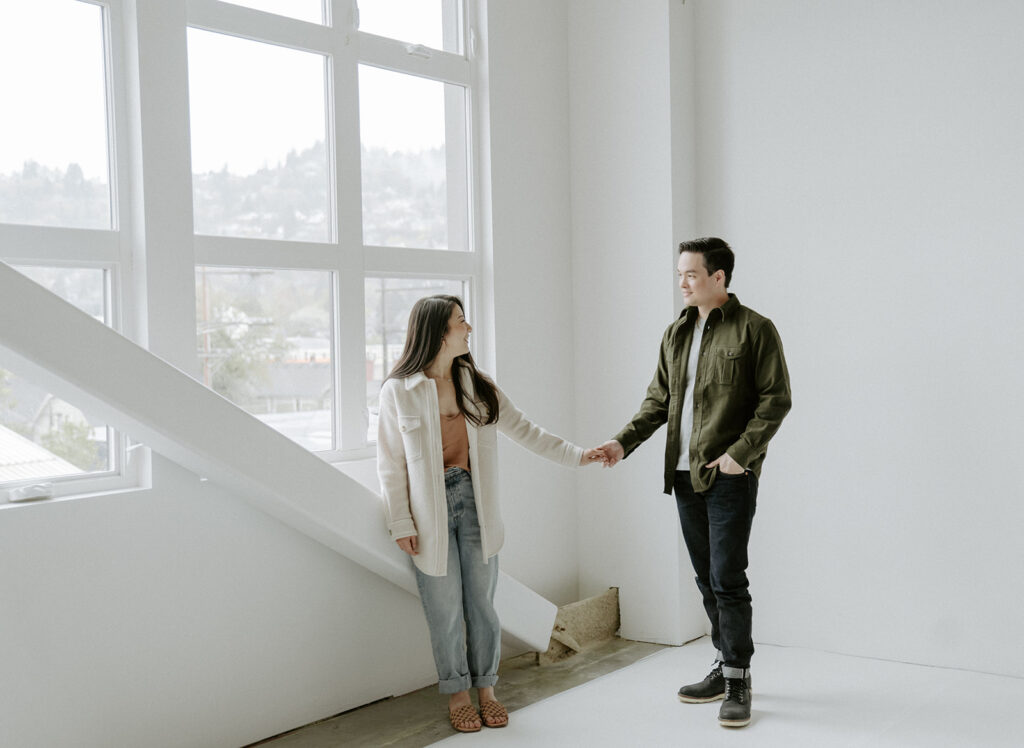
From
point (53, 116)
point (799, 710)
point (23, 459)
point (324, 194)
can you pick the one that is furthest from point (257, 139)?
point (799, 710)

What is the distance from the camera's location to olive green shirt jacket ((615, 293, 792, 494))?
300cm

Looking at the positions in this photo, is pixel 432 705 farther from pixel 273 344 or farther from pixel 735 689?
pixel 273 344

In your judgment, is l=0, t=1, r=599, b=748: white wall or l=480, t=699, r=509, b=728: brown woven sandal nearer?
l=0, t=1, r=599, b=748: white wall

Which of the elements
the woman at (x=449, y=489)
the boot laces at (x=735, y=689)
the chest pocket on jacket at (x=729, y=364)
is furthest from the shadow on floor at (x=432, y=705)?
the chest pocket on jacket at (x=729, y=364)

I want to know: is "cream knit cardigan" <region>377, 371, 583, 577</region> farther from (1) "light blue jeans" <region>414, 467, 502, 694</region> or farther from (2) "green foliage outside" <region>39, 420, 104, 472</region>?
(2) "green foliage outside" <region>39, 420, 104, 472</region>

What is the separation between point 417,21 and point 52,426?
2.01m

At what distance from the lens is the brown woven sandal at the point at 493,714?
3.07m

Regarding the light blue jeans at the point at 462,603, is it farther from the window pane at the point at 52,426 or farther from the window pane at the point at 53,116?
the window pane at the point at 53,116

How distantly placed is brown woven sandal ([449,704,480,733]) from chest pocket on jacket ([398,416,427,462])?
2.67ft

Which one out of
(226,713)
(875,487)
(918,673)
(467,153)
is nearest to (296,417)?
(226,713)

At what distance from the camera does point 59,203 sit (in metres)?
2.73

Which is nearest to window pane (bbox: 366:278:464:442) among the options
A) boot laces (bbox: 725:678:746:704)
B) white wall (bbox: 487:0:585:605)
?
white wall (bbox: 487:0:585:605)

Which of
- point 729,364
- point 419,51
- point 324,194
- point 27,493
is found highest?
point 419,51

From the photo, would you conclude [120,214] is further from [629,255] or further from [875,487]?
[875,487]
